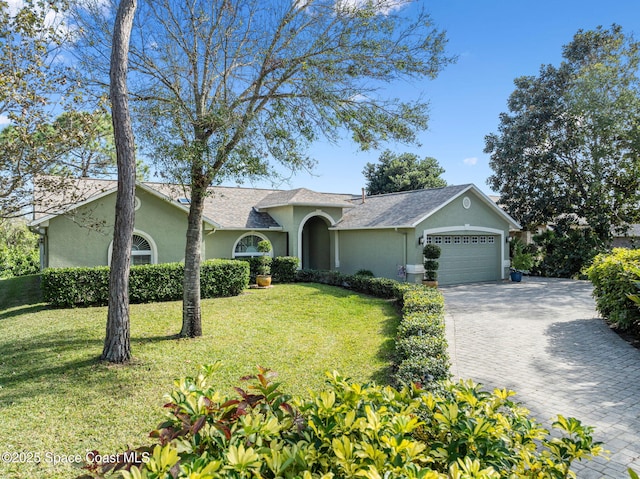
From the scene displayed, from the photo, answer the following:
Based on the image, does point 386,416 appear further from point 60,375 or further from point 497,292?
point 497,292

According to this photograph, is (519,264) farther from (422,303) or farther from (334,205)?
(422,303)

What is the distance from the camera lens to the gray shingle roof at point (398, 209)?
18.0 meters

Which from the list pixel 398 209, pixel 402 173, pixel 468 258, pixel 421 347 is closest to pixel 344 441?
pixel 421 347

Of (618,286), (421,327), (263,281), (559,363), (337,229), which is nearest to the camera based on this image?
(559,363)

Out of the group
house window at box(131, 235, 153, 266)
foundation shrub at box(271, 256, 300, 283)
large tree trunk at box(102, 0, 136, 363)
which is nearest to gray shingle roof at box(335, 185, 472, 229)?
foundation shrub at box(271, 256, 300, 283)

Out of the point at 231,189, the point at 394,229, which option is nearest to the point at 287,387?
the point at 394,229

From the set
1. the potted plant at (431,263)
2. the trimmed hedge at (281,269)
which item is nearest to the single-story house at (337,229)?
the potted plant at (431,263)

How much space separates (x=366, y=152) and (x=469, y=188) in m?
10.8

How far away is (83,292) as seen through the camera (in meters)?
12.7

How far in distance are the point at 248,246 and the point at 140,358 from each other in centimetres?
1190

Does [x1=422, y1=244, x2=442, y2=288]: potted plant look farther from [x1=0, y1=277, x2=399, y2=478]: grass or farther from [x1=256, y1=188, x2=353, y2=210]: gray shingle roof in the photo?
[x1=256, y1=188, x2=353, y2=210]: gray shingle roof

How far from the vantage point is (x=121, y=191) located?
24.8ft

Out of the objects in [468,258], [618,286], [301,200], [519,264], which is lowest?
[618,286]

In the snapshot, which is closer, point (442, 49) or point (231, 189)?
point (442, 49)
